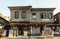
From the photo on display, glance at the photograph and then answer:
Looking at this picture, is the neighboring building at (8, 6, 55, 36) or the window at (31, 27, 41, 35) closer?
the neighboring building at (8, 6, 55, 36)

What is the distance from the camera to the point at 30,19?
39.9 meters

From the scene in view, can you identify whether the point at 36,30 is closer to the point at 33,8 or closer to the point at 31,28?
the point at 31,28

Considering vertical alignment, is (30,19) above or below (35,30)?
above

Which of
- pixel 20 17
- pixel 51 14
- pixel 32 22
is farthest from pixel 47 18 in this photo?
pixel 20 17

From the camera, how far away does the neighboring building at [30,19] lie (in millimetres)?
37969

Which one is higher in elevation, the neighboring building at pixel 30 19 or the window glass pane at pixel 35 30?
the neighboring building at pixel 30 19

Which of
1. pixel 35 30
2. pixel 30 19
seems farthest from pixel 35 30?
pixel 30 19

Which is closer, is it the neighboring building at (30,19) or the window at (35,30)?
the neighboring building at (30,19)

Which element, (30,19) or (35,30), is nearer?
(35,30)

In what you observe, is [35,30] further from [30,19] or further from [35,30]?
[30,19]

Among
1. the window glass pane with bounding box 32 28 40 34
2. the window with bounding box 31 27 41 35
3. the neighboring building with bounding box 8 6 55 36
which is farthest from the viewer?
the window glass pane with bounding box 32 28 40 34

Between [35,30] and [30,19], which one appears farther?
[30,19]

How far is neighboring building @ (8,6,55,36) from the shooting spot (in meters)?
38.0

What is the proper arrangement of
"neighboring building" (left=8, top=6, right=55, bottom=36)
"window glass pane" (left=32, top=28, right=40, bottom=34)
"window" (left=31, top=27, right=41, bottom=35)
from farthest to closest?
"window glass pane" (left=32, top=28, right=40, bottom=34) < "window" (left=31, top=27, right=41, bottom=35) < "neighboring building" (left=8, top=6, right=55, bottom=36)
